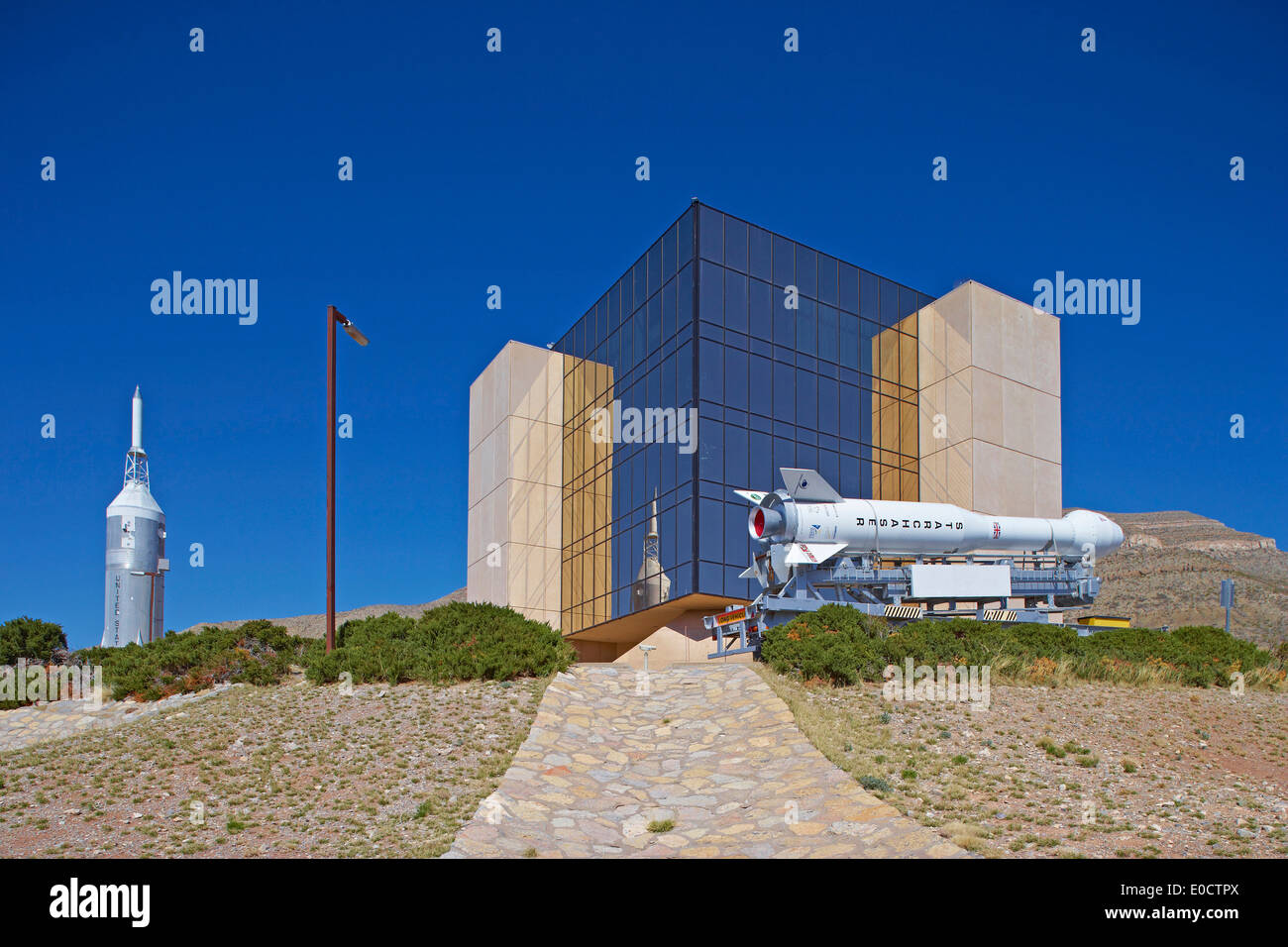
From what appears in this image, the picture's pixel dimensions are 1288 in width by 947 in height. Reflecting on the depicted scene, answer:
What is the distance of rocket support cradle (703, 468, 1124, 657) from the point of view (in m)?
26.3

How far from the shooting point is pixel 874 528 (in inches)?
1057

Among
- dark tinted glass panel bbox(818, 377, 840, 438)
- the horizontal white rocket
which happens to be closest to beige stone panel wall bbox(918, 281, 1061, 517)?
dark tinted glass panel bbox(818, 377, 840, 438)

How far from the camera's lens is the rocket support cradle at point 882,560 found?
26.3 meters

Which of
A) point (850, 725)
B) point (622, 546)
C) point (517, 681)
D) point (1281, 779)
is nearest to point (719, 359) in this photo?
point (622, 546)

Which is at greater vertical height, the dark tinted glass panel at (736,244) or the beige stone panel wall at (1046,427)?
the dark tinted glass panel at (736,244)

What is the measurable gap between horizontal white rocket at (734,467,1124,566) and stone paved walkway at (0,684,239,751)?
44.7ft

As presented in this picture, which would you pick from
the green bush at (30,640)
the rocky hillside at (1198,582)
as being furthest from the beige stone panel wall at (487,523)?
the rocky hillside at (1198,582)

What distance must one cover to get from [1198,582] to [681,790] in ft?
240

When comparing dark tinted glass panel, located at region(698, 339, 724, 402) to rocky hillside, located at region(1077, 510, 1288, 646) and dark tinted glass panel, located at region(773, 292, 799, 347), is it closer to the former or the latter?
dark tinted glass panel, located at region(773, 292, 799, 347)

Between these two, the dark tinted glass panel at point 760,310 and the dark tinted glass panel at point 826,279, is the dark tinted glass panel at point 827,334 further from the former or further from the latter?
the dark tinted glass panel at point 760,310

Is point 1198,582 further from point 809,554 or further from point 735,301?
point 809,554

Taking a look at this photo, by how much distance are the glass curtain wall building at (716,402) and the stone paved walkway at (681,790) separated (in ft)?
49.7

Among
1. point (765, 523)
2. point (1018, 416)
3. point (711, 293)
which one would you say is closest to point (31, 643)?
point (765, 523)

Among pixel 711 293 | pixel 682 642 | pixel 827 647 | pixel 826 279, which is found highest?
pixel 826 279
